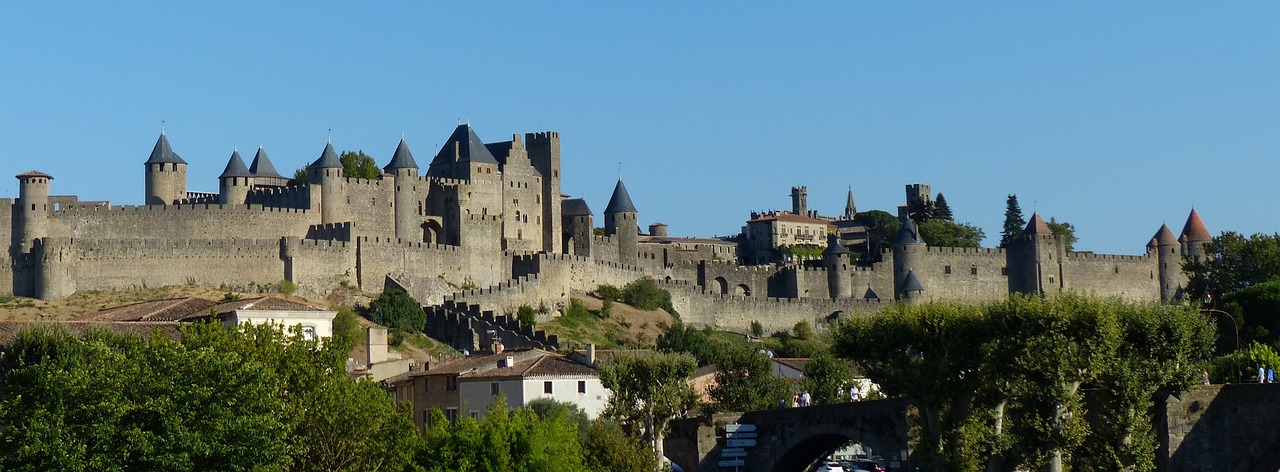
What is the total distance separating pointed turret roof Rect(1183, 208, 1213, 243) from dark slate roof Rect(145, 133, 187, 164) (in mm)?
65262

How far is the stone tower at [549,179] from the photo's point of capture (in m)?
109

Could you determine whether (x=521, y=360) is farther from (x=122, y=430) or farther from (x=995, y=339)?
(x=122, y=430)

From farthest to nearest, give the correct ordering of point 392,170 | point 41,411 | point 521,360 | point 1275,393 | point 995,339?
1. point 392,170
2. point 521,360
3. point 995,339
4. point 1275,393
5. point 41,411

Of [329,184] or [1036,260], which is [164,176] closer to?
[329,184]

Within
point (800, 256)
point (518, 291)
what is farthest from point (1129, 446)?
point (800, 256)

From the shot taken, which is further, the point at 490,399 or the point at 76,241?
the point at 76,241

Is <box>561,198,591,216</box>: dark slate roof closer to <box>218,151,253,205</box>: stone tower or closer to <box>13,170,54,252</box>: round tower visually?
<box>218,151,253,205</box>: stone tower

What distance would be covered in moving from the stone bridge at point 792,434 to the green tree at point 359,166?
4802 centimetres

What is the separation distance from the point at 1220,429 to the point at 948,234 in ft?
285

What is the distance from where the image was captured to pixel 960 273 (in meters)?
120

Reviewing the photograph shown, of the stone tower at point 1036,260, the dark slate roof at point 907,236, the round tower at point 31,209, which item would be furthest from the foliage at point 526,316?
the stone tower at point 1036,260

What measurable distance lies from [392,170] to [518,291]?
1219 cm

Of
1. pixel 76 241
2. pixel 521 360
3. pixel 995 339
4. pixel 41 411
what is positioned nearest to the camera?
pixel 41 411

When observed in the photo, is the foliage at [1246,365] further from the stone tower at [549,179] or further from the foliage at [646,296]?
the stone tower at [549,179]
